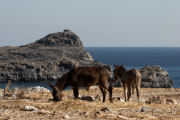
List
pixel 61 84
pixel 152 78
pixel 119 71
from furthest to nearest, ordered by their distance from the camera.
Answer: pixel 152 78, pixel 119 71, pixel 61 84

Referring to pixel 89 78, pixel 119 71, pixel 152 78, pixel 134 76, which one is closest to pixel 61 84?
pixel 89 78

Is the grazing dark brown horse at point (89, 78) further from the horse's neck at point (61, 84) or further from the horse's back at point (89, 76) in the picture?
the horse's neck at point (61, 84)

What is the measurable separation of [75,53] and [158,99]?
537 feet

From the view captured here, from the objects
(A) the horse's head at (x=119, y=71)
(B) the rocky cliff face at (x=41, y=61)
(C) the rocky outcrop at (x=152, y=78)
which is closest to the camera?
(A) the horse's head at (x=119, y=71)

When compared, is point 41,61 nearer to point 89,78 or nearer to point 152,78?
point 152,78

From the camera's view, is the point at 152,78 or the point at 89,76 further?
the point at 152,78

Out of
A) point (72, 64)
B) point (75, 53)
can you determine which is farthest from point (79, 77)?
point (75, 53)

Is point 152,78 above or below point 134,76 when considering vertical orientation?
below

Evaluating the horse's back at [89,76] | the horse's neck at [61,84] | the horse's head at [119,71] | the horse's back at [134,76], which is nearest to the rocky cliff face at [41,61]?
the horse's head at [119,71]

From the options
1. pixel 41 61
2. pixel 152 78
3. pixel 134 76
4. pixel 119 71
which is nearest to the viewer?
pixel 134 76

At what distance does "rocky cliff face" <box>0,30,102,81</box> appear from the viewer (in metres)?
140

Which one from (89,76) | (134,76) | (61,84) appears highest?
(89,76)

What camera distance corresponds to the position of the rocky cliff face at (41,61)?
140375 mm

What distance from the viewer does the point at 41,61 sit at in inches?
6363
